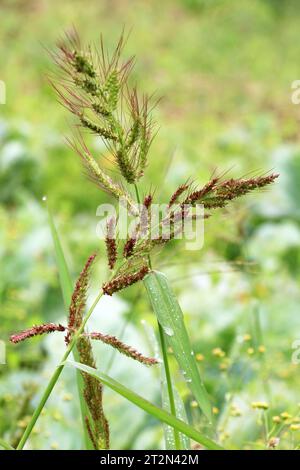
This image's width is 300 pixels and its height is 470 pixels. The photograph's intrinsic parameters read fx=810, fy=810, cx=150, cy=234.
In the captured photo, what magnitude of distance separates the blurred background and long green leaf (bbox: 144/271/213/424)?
192 mm

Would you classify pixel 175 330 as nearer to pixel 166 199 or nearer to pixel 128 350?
pixel 128 350

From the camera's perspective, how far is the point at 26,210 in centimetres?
326

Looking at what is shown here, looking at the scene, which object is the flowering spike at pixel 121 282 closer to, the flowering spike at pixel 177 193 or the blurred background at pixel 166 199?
the flowering spike at pixel 177 193

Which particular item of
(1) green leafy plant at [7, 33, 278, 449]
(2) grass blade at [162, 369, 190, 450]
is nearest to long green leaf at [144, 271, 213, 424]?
(1) green leafy plant at [7, 33, 278, 449]

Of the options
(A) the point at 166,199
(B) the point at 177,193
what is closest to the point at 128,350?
(B) the point at 177,193

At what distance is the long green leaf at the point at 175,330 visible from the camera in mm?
790

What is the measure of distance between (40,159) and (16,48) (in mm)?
3115

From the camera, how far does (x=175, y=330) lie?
808 millimetres

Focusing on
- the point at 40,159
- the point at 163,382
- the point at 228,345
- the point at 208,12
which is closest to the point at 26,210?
the point at 40,159

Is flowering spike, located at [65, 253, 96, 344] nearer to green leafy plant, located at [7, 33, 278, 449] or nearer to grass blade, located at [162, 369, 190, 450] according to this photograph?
green leafy plant, located at [7, 33, 278, 449]

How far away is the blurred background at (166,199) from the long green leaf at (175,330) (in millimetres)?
192

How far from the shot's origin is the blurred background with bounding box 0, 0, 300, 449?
163cm

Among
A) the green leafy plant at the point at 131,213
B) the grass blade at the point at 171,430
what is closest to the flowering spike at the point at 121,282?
the green leafy plant at the point at 131,213

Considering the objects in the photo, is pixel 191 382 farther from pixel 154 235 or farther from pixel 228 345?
pixel 228 345
